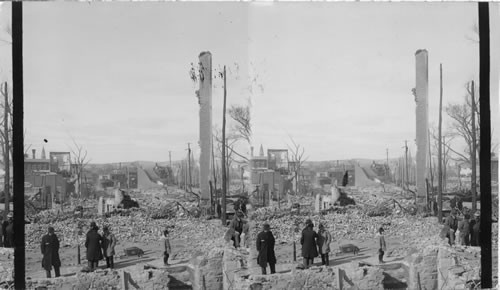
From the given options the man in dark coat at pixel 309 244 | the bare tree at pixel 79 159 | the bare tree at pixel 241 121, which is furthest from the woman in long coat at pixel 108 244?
the man in dark coat at pixel 309 244

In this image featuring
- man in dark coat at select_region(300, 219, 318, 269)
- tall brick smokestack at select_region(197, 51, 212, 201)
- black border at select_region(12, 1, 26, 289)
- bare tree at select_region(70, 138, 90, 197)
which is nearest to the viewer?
black border at select_region(12, 1, 26, 289)

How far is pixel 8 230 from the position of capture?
407cm

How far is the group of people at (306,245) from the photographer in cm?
424

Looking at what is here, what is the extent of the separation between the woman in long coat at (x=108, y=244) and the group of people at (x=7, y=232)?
627 millimetres

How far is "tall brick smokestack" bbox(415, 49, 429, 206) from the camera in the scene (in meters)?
4.37

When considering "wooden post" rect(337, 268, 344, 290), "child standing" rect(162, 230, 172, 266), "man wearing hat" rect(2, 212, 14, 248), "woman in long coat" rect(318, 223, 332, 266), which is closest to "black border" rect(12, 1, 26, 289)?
"man wearing hat" rect(2, 212, 14, 248)

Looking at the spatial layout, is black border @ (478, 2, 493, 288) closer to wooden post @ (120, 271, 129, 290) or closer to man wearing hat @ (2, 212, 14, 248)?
wooden post @ (120, 271, 129, 290)

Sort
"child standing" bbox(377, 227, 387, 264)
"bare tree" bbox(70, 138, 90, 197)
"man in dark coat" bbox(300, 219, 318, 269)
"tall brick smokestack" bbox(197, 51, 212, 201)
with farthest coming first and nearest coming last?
"child standing" bbox(377, 227, 387, 264), "man in dark coat" bbox(300, 219, 318, 269), "tall brick smokestack" bbox(197, 51, 212, 201), "bare tree" bbox(70, 138, 90, 197)

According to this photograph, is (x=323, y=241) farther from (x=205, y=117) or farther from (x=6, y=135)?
(x=6, y=135)

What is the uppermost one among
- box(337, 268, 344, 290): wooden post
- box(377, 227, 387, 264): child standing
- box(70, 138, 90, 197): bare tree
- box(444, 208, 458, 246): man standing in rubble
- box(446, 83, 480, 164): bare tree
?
box(446, 83, 480, 164): bare tree

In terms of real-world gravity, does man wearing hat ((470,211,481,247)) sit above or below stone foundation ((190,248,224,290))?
above

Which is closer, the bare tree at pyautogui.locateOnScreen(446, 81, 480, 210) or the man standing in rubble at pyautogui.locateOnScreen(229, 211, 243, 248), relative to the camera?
the man standing in rubble at pyautogui.locateOnScreen(229, 211, 243, 248)

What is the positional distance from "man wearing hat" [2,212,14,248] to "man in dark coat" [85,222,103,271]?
0.52 m

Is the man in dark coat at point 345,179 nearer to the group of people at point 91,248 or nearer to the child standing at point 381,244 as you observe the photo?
the child standing at point 381,244
